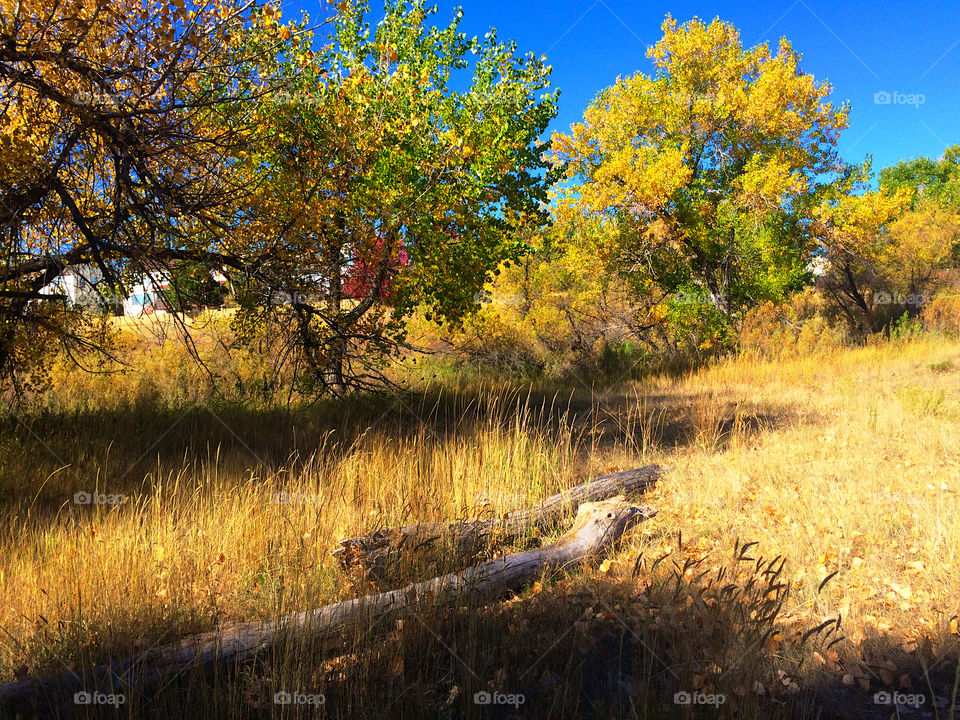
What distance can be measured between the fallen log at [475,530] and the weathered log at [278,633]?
44cm

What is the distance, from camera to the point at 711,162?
57.5ft

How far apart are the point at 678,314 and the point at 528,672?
14.3 m

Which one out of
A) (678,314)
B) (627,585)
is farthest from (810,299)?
(627,585)

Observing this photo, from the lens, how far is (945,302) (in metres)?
20.8

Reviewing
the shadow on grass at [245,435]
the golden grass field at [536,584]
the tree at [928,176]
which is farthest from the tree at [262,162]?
the tree at [928,176]

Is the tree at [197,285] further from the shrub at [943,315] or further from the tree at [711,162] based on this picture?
the shrub at [943,315]

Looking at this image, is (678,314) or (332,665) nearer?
(332,665)

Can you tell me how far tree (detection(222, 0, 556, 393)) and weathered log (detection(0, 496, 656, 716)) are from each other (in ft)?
13.5

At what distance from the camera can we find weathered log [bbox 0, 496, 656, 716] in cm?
280

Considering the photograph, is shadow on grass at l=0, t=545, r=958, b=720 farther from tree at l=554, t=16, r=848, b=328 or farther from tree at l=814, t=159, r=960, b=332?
tree at l=814, t=159, r=960, b=332

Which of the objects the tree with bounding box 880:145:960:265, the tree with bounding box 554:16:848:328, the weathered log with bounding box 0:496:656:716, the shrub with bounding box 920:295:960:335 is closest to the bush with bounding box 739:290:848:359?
the tree with bounding box 554:16:848:328

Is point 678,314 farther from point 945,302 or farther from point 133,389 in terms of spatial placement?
point 133,389

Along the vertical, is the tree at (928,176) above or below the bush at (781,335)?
above

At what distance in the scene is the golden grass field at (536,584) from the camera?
10.3 ft
